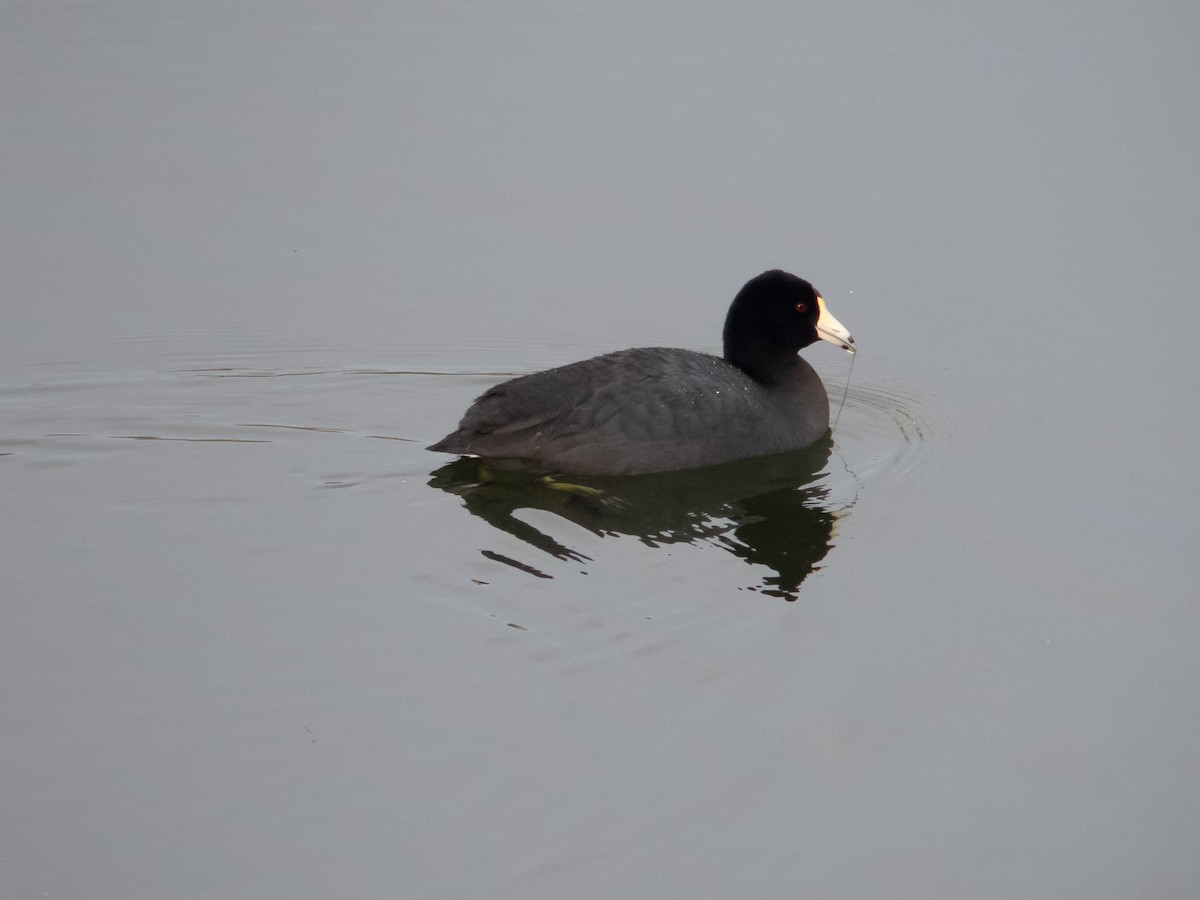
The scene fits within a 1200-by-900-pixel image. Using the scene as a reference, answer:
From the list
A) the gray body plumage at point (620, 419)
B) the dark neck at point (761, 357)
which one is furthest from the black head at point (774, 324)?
the gray body plumage at point (620, 419)

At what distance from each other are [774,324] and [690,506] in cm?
145

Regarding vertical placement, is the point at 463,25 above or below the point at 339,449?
above

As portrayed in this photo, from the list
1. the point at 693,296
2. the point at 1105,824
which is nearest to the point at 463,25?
the point at 693,296

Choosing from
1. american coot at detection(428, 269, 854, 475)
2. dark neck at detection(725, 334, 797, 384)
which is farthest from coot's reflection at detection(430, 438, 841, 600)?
dark neck at detection(725, 334, 797, 384)

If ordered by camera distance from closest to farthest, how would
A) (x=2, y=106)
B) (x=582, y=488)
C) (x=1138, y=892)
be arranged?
(x=1138, y=892) < (x=582, y=488) < (x=2, y=106)

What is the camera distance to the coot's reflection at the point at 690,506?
6.58 meters

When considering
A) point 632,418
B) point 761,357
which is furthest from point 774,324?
point 632,418

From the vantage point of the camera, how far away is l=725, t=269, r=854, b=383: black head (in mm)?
7941

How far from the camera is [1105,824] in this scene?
15.8 ft

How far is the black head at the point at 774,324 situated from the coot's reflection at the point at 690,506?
24.9 inches

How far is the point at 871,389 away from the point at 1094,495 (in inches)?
70.4

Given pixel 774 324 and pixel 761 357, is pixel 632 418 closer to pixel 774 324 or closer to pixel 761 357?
pixel 761 357

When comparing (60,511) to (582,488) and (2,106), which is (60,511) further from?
(2,106)

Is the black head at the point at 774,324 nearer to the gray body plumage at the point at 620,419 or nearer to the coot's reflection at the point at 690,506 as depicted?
the gray body plumage at the point at 620,419
